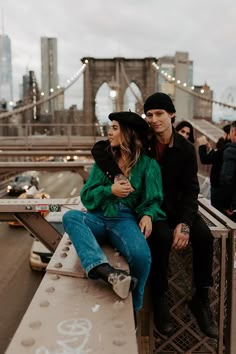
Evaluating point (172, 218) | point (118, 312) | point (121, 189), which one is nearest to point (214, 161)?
point (172, 218)

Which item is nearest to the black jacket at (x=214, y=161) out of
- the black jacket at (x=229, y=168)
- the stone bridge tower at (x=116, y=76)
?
the black jacket at (x=229, y=168)

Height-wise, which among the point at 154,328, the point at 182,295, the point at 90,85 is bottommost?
the point at 154,328

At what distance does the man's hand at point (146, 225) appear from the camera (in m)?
2.50

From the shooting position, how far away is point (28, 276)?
1037 centimetres

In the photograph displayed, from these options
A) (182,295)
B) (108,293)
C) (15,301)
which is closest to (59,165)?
(15,301)

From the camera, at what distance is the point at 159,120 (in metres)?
2.84

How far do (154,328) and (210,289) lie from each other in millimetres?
489

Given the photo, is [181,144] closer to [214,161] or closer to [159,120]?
[159,120]

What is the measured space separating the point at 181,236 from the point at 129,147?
0.68 meters

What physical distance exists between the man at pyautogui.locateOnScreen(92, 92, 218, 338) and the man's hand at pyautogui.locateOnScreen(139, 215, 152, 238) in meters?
0.10

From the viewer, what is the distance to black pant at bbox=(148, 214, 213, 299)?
2.58 meters

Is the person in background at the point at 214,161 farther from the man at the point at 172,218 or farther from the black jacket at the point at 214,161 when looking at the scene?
the man at the point at 172,218

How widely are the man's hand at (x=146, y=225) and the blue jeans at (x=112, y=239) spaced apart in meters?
0.03

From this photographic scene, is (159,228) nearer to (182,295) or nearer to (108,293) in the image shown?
(182,295)
